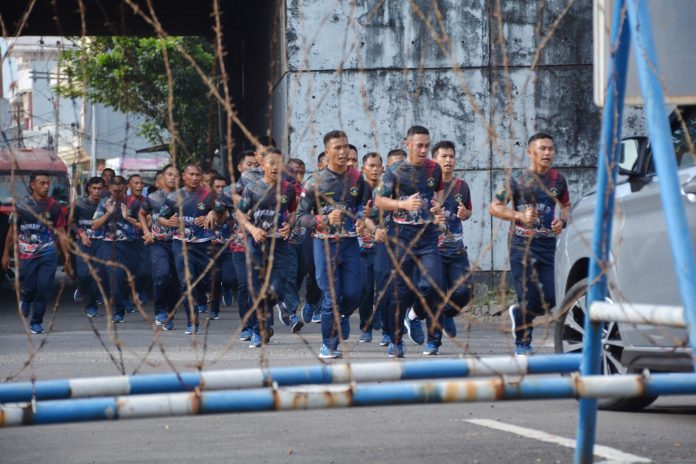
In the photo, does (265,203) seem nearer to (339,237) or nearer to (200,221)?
(200,221)

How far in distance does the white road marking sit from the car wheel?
0.57 meters

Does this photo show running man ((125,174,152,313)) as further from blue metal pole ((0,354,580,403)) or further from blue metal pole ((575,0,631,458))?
blue metal pole ((575,0,631,458))

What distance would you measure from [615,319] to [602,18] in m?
1.01

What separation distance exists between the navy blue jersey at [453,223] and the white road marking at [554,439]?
4.58 meters

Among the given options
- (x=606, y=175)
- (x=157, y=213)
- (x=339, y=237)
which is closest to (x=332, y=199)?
(x=339, y=237)

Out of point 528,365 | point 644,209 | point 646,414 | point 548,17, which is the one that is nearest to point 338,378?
point 528,365

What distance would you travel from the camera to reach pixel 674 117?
278 inches

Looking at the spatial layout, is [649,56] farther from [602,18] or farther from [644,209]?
[644,209]

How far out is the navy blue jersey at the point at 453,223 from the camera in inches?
462

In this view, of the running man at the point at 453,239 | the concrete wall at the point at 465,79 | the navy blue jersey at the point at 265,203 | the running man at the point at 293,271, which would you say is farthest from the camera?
the concrete wall at the point at 465,79

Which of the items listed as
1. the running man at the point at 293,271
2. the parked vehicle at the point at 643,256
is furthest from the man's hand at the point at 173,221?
the parked vehicle at the point at 643,256

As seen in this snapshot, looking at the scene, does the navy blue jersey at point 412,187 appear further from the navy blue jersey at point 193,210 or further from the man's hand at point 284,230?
the navy blue jersey at point 193,210

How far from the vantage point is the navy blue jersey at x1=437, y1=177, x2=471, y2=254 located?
11734 mm

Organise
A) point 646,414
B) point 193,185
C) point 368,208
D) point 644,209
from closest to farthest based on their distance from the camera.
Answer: point 644,209 → point 646,414 → point 368,208 → point 193,185
